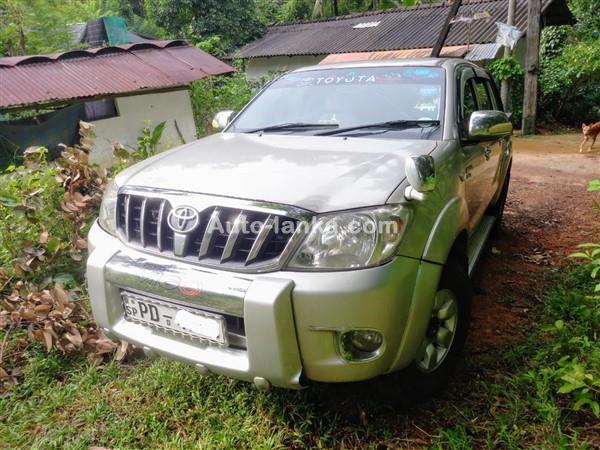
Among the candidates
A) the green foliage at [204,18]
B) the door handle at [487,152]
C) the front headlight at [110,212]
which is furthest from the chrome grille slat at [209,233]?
the green foliage at [204,18]

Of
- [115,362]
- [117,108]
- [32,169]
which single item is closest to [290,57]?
[117,108]

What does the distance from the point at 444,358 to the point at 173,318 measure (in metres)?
1.32

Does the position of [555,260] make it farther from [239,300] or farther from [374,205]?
[239,300]

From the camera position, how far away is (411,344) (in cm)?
188

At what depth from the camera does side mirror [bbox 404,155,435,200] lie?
187 centimetres

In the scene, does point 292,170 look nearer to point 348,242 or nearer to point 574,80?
point 348,242

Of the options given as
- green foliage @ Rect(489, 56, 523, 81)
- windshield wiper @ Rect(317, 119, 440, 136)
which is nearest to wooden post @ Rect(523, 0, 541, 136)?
green foliage @ Rect(489, 56, 523, 81)

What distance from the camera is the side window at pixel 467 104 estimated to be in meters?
2.75

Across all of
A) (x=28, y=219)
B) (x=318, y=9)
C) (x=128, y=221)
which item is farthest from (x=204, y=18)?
(x=128, y=221)

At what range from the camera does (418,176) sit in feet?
6.12

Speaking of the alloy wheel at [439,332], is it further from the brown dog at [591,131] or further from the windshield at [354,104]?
the brown dog at [591,131]

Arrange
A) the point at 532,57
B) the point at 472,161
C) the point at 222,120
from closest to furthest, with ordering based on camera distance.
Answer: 1. the point at 472,161
2. the point at 222,120
3. the point at 532,57

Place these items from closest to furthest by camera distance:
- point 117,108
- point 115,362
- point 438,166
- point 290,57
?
point 438,166, point 115,362, point 117,108, point 290,57

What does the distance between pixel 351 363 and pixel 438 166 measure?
1.03 m
